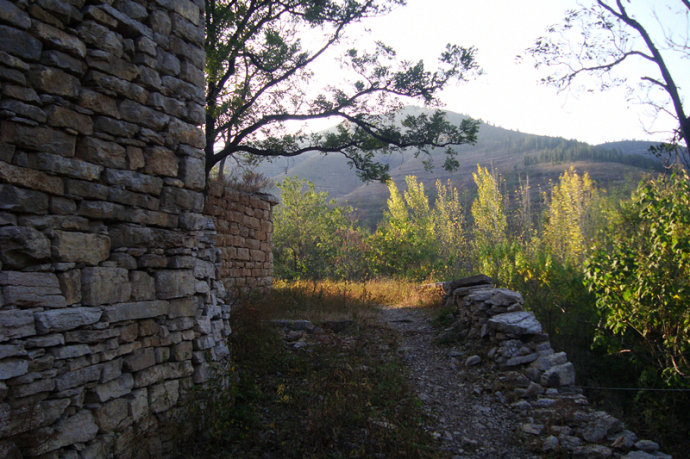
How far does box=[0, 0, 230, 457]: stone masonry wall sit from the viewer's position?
2613 millimetres

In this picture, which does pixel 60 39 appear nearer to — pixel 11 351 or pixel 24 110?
pixel 24 110

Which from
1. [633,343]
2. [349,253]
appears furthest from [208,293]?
[349,253]

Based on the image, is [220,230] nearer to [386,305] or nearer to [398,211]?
[386,305]

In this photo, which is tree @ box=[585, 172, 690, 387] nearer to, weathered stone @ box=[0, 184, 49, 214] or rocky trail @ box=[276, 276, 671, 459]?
rocky trail @ box=[276, 276, 671, 459]

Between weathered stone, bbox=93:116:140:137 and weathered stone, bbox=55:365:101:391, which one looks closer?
weathered stone, bbox=55:365:101:391

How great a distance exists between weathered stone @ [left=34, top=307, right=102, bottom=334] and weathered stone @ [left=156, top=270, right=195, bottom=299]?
0.62 m

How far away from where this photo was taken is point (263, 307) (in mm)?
8203

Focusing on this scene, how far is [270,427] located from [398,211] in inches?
821

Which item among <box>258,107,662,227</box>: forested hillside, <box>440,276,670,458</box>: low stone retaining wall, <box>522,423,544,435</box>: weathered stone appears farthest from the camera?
<box>258,107,662,227</box>: forested hillside

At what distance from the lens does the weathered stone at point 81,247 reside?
2844 mm

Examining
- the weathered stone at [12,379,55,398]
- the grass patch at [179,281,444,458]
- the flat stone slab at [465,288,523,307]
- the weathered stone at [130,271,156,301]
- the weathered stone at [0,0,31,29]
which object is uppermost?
the weathered stone at [0,0,31,29]

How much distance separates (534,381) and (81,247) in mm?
5266

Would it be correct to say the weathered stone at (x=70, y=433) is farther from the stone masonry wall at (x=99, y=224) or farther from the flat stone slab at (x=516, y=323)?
the flat stone slab at (x=516, y=323)

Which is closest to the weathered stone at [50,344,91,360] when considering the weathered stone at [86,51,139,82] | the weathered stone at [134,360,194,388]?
the weathered stone at [134,360,194,388]
